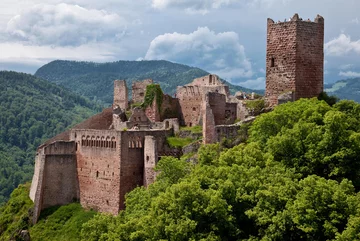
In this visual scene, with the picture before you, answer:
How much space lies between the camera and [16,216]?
6706cm

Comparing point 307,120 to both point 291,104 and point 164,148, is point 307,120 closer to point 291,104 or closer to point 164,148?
point 291,104

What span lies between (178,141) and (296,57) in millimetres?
14218

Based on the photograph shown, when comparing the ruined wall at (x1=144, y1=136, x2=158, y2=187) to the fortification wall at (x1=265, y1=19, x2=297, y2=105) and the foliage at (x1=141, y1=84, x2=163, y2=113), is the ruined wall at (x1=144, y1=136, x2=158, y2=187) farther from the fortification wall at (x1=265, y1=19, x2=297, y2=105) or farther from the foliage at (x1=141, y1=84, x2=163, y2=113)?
the foliage at (x1=141, y1=84, x2=163, y2=113)

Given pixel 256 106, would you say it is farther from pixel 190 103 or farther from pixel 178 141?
pixel 190 103

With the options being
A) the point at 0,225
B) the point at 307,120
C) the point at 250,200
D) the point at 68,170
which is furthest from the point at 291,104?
the point at 0,225

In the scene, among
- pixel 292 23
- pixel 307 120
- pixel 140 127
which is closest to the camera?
pixel 307 120

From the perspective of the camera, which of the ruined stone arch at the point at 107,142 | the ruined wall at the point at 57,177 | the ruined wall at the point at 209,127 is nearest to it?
the ruined wall at the point at 209,127

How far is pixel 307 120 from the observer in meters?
43.2

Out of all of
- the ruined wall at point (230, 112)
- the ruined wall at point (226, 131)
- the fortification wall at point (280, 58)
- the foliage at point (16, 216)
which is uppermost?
the fortification wall at point (280, 58)

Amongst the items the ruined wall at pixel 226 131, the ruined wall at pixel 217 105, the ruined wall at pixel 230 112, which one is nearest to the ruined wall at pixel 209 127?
the ruined wall at pixel 226 131

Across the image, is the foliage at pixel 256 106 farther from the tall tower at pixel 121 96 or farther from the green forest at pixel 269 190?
the tall tower at pixel 121 96

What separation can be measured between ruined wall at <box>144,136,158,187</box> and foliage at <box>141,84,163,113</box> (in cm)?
1263

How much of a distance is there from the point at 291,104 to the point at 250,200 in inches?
494

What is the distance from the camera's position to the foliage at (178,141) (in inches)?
2304
